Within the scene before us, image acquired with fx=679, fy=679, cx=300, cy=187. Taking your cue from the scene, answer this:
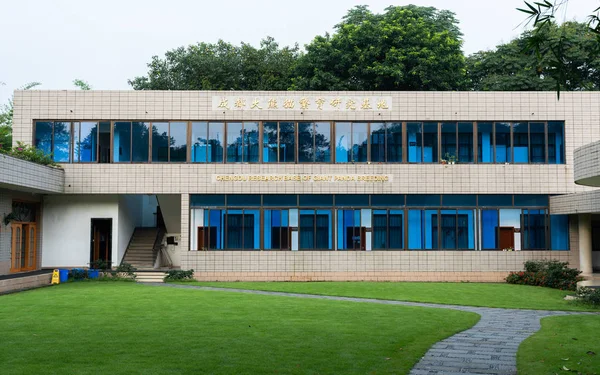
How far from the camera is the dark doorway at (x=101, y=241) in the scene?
26969 mm

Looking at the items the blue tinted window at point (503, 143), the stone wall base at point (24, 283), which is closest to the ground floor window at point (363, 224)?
the blue tinted window at point (503, 143)

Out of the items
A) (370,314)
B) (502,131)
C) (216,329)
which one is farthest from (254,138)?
(216,329)

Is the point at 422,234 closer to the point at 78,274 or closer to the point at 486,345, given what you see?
the point at 78,274

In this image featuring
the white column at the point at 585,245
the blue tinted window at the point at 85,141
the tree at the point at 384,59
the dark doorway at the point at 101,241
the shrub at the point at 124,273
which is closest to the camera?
the shrub at the point at 124,273

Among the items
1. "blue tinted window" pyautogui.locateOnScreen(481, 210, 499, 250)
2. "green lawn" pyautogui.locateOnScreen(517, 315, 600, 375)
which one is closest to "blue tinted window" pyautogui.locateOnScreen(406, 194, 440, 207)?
"blue tinted window" pyautogui.locateOnScreen(481, 210, 499, 250)

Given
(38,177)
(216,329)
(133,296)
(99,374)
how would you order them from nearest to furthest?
(99,374) → (216,329) → (133,296) → (38,177)

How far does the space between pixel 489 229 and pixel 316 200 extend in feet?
22.6

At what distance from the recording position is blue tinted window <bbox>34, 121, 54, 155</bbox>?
26250 millimetres

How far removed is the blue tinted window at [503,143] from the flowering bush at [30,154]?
56.2 ft

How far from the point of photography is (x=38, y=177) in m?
23.9

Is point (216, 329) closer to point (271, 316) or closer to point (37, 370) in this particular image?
point (271, 316)

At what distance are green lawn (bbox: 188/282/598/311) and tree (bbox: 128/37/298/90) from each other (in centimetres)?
2028

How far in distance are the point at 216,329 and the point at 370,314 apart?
417cm

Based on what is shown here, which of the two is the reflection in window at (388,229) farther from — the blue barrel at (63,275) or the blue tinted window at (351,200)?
the blue barrel at (63,275)
